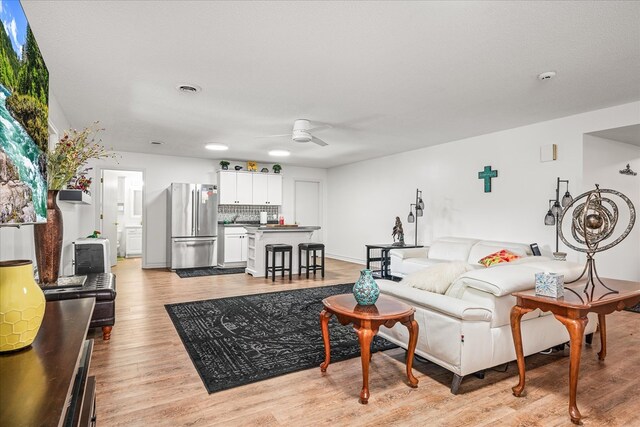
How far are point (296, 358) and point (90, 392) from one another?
64.6 inches

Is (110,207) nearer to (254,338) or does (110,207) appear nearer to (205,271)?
(205,271)

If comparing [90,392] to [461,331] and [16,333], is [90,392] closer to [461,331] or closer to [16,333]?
[16,333]

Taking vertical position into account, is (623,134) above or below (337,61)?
below

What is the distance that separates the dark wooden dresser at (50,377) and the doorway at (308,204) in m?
8.11

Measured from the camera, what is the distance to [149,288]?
5.56 meters

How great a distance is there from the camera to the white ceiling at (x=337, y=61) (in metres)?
2.37

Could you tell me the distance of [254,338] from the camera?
3.31 m

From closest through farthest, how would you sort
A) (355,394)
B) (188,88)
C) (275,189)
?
(355,394) → (188,88) → (275,189)

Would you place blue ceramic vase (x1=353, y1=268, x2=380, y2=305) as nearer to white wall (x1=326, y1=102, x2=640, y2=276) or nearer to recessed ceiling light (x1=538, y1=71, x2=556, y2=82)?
recessed ceiling light (x1=538, y1=71, x2=556, y2=82)

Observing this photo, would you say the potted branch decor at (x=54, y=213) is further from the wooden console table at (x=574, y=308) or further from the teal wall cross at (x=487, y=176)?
the teal wall cross at (x=487, y=176)

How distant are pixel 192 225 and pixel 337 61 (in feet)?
17.9

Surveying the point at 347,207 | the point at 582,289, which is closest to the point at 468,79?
the point at 582,289

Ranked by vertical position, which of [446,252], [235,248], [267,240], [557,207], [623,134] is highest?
[623,134]

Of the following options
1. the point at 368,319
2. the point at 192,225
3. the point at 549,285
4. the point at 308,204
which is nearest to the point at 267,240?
the point at 192,225
